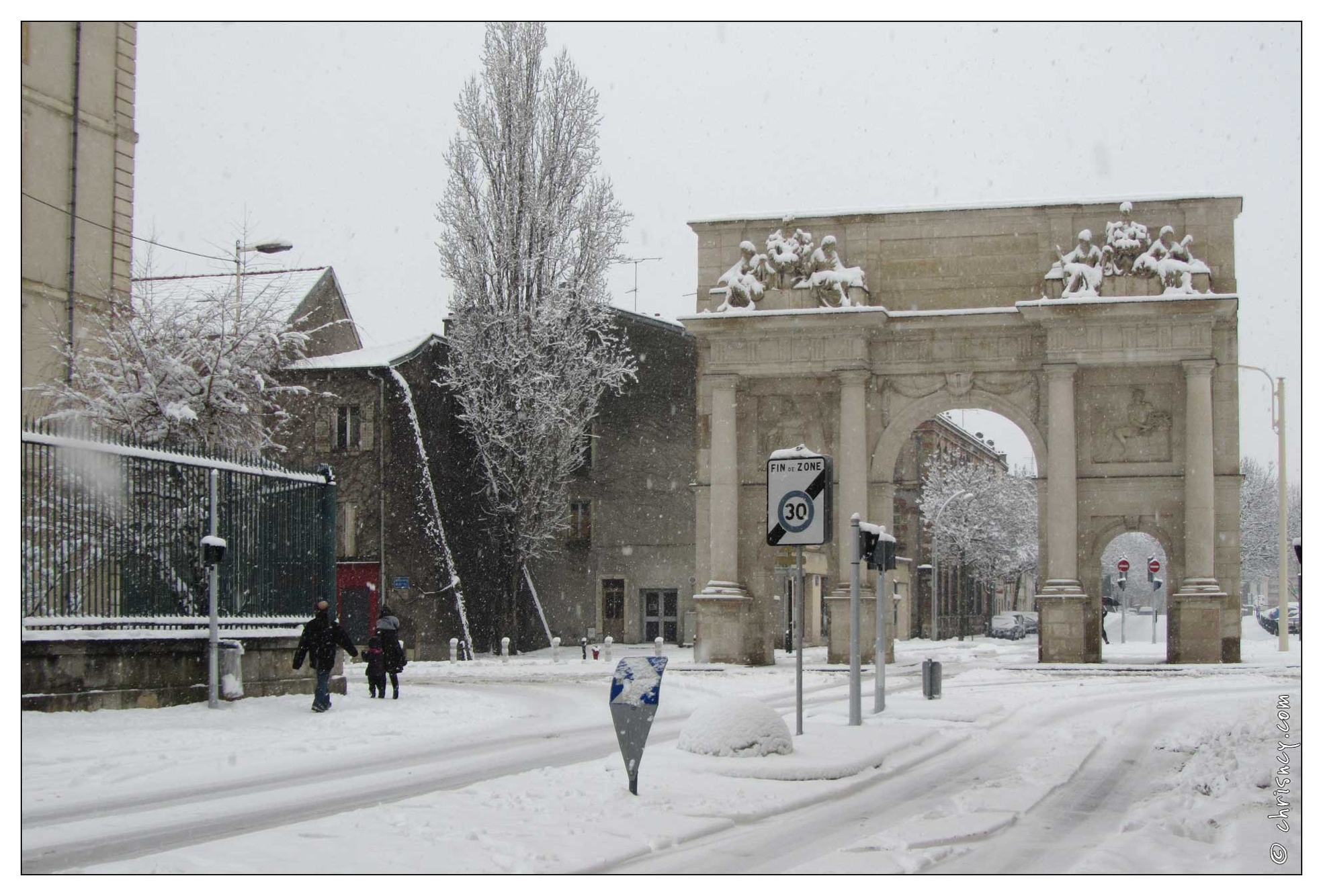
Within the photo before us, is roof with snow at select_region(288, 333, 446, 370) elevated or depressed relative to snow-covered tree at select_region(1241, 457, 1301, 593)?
elevated

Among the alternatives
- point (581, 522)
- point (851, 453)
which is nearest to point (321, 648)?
point (851, 453)

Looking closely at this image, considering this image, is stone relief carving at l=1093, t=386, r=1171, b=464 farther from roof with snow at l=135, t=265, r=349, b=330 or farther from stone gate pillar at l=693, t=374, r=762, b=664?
roof with snow at l=135, t=265, r=349, b=330

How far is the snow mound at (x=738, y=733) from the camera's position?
13.5m

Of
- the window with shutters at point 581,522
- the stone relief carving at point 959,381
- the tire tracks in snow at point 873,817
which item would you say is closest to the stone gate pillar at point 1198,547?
the stone relief carving at point 959,381

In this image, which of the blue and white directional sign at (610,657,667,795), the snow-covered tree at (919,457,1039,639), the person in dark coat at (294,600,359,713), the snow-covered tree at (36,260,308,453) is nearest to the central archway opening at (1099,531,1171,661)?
the snow-covered tree at (919,457,1039,639)

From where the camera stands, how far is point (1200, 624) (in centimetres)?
3428

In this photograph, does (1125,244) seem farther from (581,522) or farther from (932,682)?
(581,522)

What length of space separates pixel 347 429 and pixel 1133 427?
2222cm

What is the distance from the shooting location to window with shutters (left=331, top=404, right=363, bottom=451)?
44.8m

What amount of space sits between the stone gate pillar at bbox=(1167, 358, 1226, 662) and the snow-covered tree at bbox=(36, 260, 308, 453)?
20426 millimetres

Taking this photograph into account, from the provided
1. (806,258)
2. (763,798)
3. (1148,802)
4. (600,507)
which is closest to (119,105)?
(806,258)

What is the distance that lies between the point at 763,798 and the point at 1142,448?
1069 inches

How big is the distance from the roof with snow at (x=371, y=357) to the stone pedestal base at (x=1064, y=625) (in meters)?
20.2

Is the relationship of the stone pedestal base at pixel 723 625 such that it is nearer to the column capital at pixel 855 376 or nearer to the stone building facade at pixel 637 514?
the column capital at pixel 855 376
